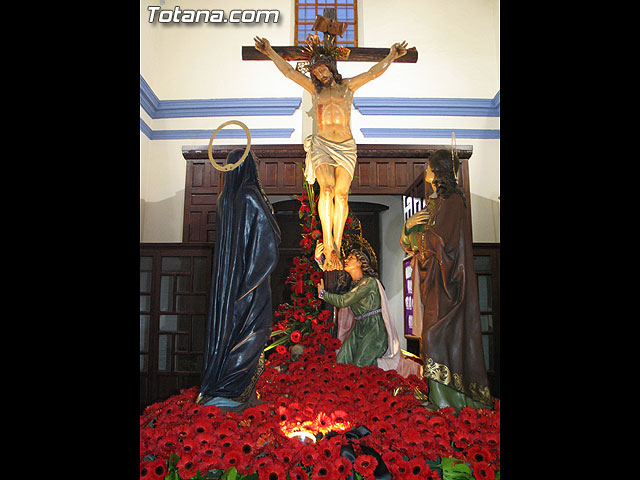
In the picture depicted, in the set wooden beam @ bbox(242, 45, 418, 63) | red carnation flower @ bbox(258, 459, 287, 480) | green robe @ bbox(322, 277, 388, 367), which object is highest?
wooden beam @ bbox(242, 45, 418, 63)

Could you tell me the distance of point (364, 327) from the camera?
13.9 feet

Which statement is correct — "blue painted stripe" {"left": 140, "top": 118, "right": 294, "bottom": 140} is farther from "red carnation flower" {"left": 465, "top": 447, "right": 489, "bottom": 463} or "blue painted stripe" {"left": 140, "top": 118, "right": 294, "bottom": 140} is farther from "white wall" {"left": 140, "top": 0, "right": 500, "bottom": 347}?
"red carnation flower" {"left": 465, "top": 447, "right": 489, "bottom": 463}

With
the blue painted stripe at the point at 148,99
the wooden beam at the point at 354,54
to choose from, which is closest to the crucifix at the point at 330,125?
the wooden beam at the point at 354,54

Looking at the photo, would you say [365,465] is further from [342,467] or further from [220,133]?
[220,133]

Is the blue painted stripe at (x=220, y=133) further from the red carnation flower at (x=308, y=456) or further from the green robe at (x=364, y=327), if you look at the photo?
the red carnation flower at (x=308, y=456)

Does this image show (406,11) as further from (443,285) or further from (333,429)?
(333,429)

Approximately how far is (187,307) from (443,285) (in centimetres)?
255

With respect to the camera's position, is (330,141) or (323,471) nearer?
(323,471)

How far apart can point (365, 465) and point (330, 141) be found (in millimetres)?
2678

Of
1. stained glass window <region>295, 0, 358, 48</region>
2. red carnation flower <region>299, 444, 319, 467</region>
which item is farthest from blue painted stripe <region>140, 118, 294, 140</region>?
red carnation flower <region>299, 444, 319, 467</region>

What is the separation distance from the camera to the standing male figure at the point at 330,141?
3.91 metres

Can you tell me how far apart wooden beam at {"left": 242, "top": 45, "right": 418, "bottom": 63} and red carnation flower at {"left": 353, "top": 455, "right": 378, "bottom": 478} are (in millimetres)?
3430

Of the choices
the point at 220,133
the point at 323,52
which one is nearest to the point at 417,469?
the point at 323,52

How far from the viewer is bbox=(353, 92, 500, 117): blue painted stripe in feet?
21.3
